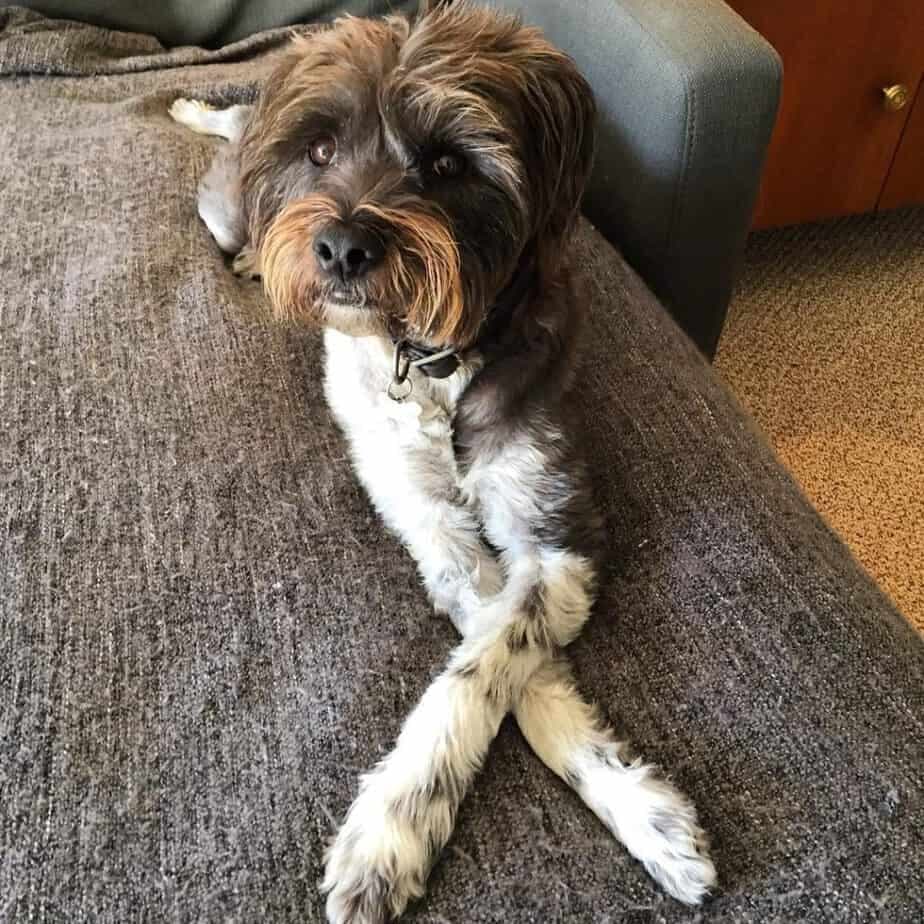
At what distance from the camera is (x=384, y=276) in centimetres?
114

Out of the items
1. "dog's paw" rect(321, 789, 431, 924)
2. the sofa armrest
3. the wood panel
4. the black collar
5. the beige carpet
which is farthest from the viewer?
the wood panel

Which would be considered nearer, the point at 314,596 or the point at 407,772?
the point at 407,772

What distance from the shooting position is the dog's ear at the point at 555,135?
1.21m

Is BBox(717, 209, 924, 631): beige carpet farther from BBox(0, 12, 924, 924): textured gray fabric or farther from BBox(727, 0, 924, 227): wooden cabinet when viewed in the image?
BBox(0, 12, 924, 924): textured gray fabric

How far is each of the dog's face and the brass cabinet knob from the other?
143 cm

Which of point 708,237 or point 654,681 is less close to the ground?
point 708,237

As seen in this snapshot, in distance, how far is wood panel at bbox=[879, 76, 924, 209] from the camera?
245cm

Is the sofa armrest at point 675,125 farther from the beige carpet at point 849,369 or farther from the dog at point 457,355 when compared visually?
the beige carpet at point 849,369

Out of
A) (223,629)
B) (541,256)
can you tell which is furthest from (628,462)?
(223,629)

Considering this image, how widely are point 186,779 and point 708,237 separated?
1.26 metres

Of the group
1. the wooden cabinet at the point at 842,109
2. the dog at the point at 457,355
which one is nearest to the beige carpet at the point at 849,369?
the wooden cabinet at the point at 842,109

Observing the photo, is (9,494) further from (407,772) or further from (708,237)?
(708,237)

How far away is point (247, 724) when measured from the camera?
1.13 m

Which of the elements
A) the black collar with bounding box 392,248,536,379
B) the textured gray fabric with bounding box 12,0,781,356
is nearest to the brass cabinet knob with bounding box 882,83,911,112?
the textured gray fabric with bounding box 12,0,781,356
